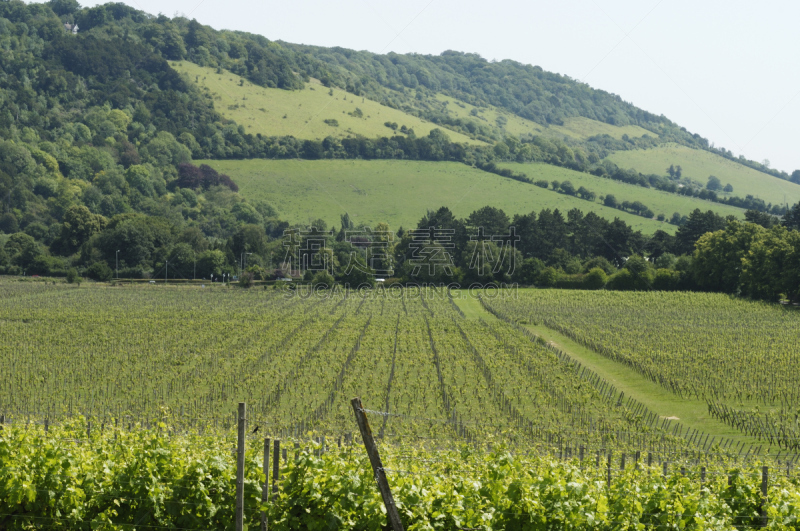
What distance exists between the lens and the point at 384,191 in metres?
133

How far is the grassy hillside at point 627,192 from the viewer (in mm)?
126062

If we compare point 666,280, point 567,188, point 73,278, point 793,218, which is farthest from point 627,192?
point 73,278

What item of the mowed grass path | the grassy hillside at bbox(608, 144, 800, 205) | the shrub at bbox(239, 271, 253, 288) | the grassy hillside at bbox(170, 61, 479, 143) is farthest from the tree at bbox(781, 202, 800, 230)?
the grassy hillside at bbox(170, 61, 479, 143)

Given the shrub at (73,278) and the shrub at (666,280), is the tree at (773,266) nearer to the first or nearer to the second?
the shrub at (666,280)

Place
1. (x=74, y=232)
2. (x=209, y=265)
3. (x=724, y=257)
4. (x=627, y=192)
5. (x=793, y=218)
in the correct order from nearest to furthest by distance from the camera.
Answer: (x=724, y=257) → (x=793, y=218) → (x=209, y=265) → (x=74, y=232) → (x=627, y=192)

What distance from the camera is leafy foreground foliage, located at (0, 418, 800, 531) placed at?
8.58 m

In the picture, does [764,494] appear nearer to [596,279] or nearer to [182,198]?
[596,279]

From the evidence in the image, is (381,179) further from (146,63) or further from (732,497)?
(732,497)

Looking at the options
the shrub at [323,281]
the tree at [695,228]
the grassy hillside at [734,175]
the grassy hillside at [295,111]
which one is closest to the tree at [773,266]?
the tree at [695,228]

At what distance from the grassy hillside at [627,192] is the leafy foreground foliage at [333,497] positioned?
120468mm

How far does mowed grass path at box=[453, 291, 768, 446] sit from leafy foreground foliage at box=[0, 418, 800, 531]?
13.7 m

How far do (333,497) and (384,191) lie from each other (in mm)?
125548

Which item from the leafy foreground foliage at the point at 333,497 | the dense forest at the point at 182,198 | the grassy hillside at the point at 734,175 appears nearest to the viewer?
the leafy foreground foliage at the point at 333,497

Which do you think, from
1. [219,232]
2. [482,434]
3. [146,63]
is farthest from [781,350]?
[146,63]
